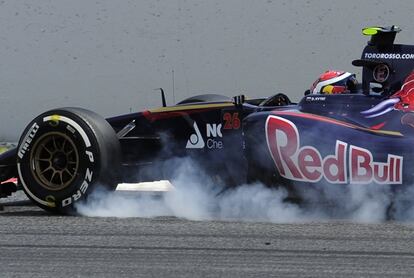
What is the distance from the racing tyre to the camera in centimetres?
618

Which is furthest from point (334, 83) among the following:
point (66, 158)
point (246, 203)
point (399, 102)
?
point (66, 158)

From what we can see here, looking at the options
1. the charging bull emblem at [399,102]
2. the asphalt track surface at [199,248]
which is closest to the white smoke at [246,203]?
the asphalt track surface at [199,248]

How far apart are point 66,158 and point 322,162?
2.00 metres

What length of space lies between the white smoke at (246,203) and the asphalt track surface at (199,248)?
0.81ft

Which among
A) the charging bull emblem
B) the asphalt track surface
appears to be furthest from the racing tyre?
the charging bull emblem

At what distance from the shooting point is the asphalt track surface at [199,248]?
439 cm

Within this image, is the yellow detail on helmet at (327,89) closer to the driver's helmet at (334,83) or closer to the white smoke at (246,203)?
the driver's helmet at (334,83)

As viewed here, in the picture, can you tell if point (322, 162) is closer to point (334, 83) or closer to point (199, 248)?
point (334, 83)

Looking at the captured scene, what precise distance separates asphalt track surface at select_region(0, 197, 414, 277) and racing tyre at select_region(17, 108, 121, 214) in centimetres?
25

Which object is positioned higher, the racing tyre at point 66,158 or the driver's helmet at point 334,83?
the driver's helmet at point 334,83

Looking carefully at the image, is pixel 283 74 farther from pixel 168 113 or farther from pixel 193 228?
pixel 193 228

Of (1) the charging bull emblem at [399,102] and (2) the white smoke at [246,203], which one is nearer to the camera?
(2) the white smoke at [246,203]

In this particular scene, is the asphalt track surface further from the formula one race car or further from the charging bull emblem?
the charging bull emblem

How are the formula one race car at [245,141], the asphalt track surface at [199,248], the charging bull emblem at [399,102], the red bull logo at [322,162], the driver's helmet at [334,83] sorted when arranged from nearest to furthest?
the asphalt track surface at [199,248] < the red bull logo at [322,162] < the formula one race car at [245,141] < the charging bull emblem at [399,102] < the driver's helmet at [334,83]
